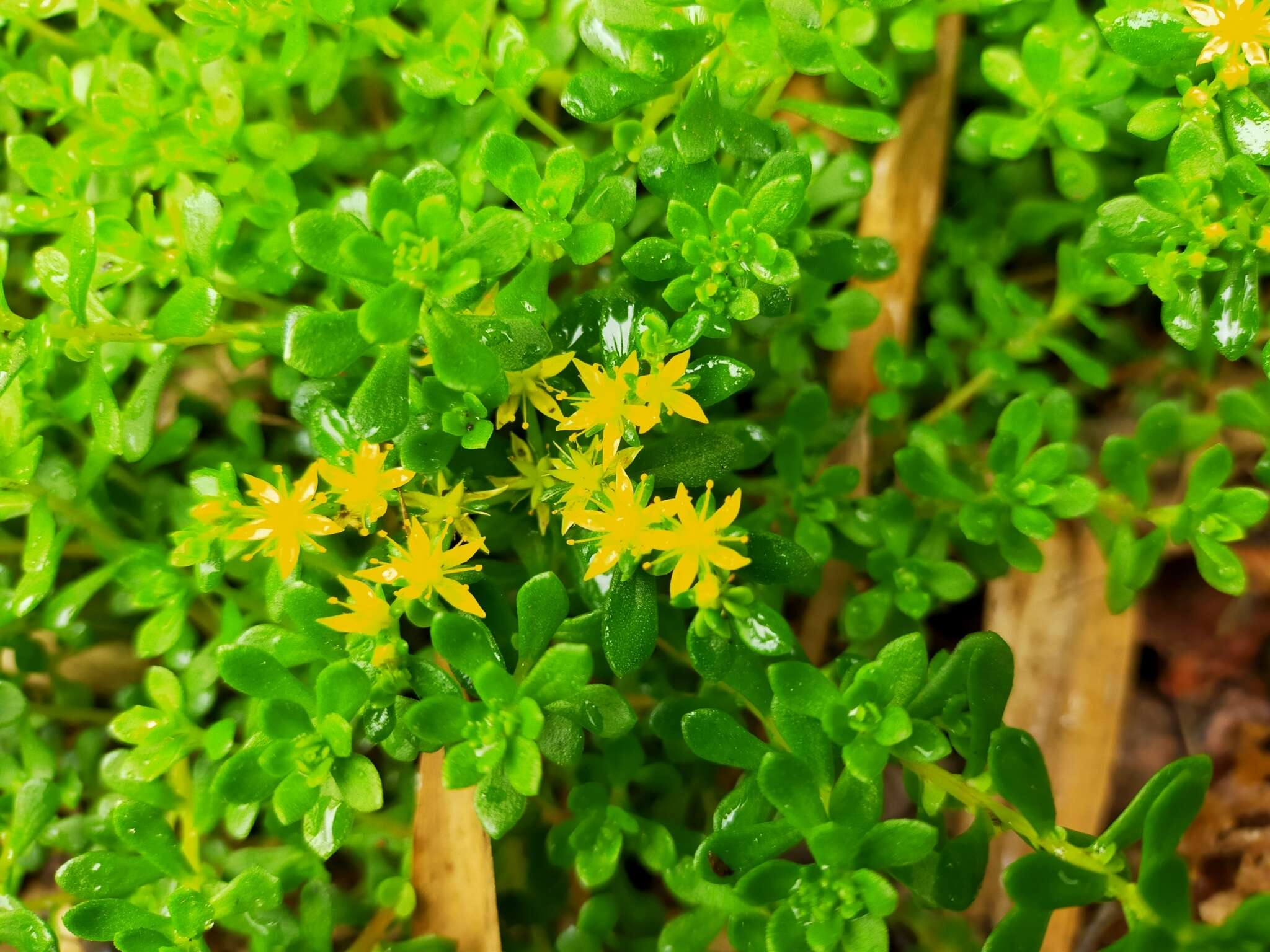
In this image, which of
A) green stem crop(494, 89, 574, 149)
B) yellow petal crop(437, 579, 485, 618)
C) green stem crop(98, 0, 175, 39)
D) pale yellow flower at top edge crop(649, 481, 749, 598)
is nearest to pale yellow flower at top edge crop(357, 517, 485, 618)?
yellow petal crop(437, 579, 485, 618)

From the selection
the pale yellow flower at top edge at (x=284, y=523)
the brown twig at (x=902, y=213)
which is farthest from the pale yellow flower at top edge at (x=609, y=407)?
the brown twig at (x=902, y=213)

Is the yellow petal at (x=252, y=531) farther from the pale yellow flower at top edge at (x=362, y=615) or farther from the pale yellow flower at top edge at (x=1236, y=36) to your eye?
the pale yellow flower at top edge at (x=1236, y=36)

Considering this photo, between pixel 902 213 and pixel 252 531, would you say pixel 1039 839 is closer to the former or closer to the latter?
pixel 252 531

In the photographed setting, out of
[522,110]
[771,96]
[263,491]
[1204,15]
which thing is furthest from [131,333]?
A: [1204,15]

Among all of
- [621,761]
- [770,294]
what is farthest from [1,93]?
[621,761]

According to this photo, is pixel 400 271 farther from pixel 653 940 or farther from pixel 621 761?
pixel 653 940

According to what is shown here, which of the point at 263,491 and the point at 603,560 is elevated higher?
the point at 603,560
